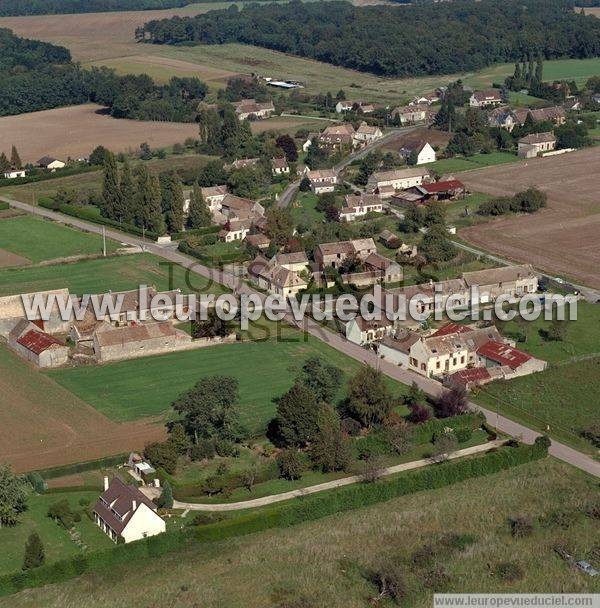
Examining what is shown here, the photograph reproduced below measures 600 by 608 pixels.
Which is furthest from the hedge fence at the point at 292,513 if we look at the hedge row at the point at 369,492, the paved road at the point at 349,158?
the paved road at the point at 349,158

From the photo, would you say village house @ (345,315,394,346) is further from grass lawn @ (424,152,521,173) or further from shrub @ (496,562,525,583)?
grass lawn @ (424,152,521,173)

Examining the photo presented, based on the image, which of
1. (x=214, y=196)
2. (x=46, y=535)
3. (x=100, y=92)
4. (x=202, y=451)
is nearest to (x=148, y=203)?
(x=214, y=196)

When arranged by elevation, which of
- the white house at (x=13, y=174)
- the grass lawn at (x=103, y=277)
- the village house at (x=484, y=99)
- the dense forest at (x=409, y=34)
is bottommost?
the grass lawn at (x=103, y=277)

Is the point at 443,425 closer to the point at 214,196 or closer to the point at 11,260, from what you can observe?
the point at 11,260

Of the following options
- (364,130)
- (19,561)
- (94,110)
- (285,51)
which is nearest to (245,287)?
(19,561)

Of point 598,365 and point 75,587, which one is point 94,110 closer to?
point 598,365

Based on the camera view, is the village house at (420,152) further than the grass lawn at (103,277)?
Yes

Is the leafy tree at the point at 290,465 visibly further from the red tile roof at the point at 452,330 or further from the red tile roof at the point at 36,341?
the red tile roof at the point at 36,341
